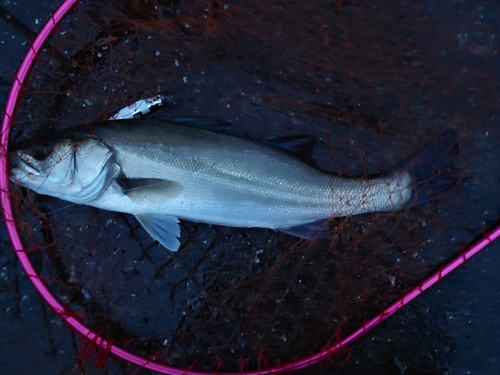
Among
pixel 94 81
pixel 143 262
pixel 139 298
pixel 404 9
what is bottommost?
pixel 139 298

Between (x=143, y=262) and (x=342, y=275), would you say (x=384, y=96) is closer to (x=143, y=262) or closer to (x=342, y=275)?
(x=342, y=275)

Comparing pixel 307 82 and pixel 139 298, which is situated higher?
pixel 307 82

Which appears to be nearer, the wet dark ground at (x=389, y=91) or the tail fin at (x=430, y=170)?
the tail fin at (x=430, y=170)

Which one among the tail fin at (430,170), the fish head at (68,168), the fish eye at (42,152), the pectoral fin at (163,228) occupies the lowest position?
the pectoral fin at (163,228)

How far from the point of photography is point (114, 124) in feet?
6.73

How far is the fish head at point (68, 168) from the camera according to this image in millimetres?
1987

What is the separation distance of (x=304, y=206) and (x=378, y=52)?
1050mm

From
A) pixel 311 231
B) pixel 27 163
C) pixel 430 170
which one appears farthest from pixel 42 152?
pixel 430 170

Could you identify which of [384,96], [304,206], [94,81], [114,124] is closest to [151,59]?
[94,81]

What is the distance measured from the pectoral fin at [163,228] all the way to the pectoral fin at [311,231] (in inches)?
24.3

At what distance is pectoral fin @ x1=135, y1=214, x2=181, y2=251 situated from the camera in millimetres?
2125

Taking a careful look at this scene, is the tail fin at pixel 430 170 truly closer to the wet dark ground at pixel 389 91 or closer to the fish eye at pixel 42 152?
the wet dark ground at pixel 389 91

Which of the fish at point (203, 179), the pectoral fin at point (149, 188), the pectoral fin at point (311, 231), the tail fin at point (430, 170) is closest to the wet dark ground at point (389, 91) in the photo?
the tail fin at point (430, 170)

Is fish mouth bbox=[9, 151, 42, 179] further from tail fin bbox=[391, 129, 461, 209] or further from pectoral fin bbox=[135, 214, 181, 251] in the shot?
tail fin bbox=[391, 129, 461, 209]
